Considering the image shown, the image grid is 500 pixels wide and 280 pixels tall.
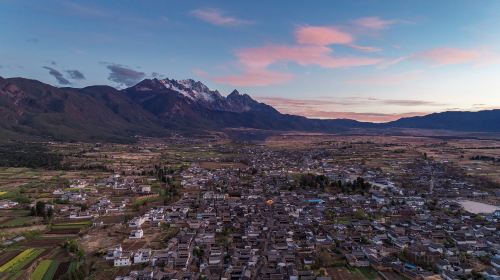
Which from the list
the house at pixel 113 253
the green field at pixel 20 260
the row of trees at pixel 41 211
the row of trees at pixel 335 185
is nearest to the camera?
the green field at pixel 20 260

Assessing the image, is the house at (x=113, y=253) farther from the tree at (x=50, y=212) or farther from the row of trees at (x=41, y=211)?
the row of trees at (x=41, y=211)

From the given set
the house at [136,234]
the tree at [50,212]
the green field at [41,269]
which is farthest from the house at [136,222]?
the green field at [41,269]

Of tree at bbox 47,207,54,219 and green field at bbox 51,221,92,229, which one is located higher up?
tree at bbox 47,207,54,219

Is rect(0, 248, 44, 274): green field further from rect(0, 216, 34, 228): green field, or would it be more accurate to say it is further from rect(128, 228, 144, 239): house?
rect(0, 216, 34, 228): green field

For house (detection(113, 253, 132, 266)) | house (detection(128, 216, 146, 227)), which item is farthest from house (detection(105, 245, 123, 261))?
house (detection(128, 216, 146, 227))

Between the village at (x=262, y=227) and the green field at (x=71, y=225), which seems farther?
the green field at (x=71, y=225)

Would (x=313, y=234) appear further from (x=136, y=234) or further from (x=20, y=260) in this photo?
(x=20, y=260)

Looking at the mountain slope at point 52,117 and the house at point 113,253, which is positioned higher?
the mountain slope at point 52,117

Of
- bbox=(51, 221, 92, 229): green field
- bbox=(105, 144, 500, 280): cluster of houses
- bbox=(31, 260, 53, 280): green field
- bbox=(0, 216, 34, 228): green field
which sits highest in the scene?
bbox=(105, 144, 500, 280): cluster of houses

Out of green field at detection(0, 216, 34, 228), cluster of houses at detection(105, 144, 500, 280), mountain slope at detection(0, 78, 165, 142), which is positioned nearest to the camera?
cluster of houses at detection(105, 144, 500, 280)

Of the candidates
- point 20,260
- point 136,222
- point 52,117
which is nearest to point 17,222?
point 20,260

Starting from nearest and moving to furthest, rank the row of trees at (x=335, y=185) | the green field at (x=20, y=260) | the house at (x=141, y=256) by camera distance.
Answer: the green field at (x=20, y=260) → the house at (x=141, y=256) → the row of trees at (x=335, y=185)

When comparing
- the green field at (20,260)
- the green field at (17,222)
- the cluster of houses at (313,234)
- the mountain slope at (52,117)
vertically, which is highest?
the mountain slope at (52,117)

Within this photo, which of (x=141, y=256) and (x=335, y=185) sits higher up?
(x=335, y=185)
